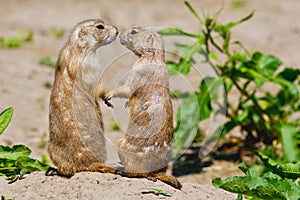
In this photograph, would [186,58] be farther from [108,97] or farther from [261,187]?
[261,187]

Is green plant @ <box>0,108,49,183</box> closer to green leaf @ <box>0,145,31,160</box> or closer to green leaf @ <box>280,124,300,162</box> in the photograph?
green leaf @ <box>0,145,31,160</box>

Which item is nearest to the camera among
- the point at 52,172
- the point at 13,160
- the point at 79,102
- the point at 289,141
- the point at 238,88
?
the point at 79,102

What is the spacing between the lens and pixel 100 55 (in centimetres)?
440

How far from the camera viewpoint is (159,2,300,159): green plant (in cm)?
582

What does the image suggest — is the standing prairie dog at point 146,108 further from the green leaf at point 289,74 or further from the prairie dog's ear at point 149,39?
the green leaf at point 289,74

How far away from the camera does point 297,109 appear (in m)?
6.30

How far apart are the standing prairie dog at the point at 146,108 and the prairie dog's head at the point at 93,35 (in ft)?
0.55

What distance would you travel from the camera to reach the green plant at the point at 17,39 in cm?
1036

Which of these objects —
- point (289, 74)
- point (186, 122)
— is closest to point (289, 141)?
point (289, 74)

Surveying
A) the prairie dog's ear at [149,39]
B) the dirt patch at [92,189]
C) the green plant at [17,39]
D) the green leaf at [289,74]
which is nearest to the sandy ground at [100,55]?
the dirt patch at [92,189]

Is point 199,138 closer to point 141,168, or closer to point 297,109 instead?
point 297,109

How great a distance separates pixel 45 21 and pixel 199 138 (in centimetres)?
696

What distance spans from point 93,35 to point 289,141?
2.40 meters

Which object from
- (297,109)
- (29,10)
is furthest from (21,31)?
(297,109)
